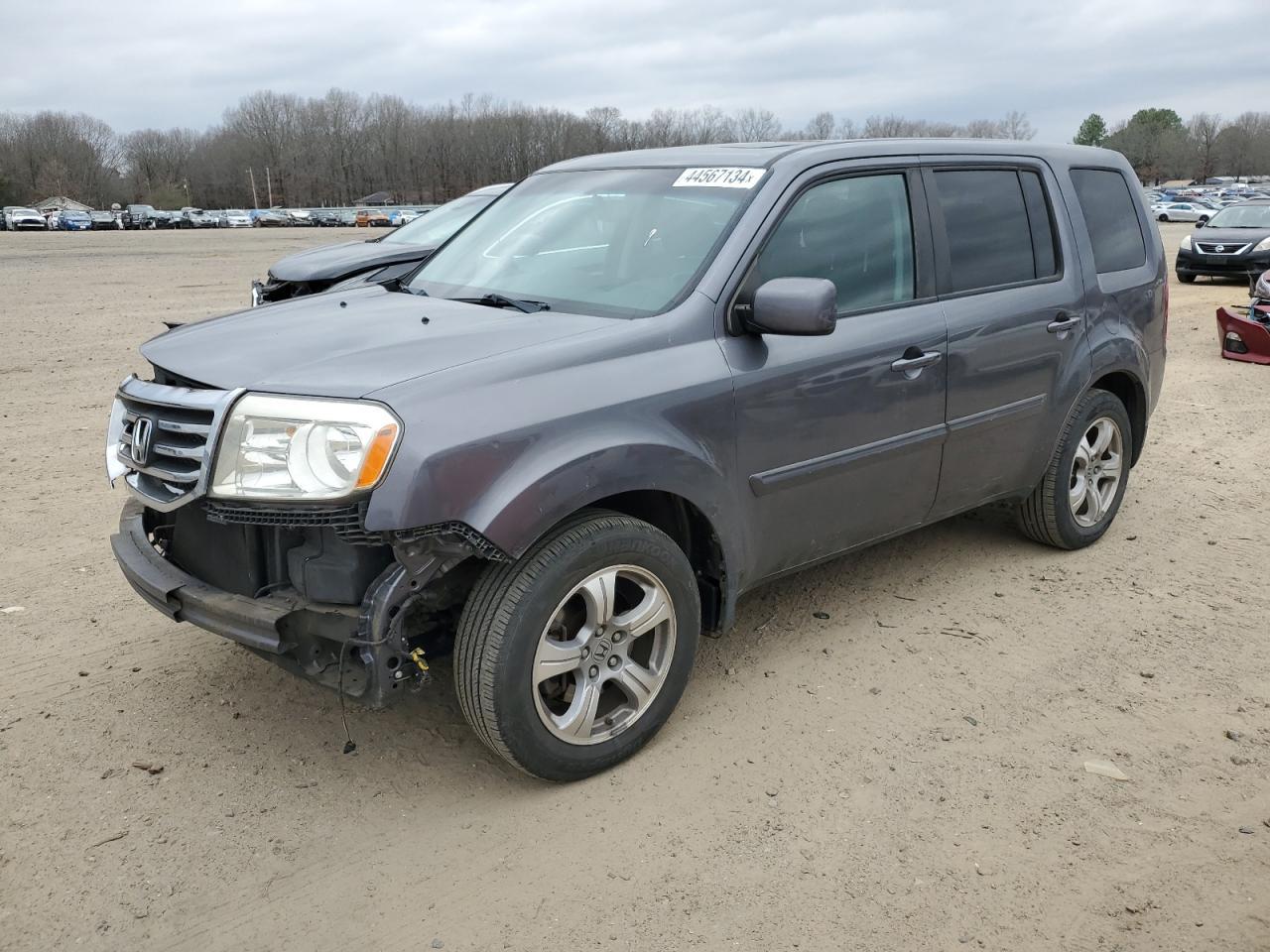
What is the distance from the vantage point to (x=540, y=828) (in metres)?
3.16

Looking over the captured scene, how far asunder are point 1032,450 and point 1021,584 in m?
0.64

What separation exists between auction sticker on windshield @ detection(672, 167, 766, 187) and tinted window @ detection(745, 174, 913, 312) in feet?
0.60

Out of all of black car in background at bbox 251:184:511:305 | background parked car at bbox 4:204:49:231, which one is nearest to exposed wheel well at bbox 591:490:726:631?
black car in background at bbox 251:184:511:305

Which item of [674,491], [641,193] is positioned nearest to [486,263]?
[641,193]

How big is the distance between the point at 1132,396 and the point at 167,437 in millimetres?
4522

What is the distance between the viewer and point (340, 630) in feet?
9.68

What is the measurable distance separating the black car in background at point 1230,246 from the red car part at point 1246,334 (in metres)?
8.10

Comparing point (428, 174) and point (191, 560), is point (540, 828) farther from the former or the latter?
point (428, 174)

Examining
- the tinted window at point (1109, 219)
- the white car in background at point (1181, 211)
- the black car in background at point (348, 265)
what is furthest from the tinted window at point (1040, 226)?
the white car in background at point (1181, 211)

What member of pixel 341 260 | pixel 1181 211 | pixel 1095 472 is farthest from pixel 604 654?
pixel 1181 211

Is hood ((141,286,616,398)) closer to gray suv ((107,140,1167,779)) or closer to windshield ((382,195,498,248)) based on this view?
gray suv ((107,140,1167,779))

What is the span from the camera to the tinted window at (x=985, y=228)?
434 centimetres

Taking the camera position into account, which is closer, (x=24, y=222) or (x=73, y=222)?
(x=24, y=222)

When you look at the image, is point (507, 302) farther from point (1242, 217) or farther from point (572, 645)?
point (1242, 217)
